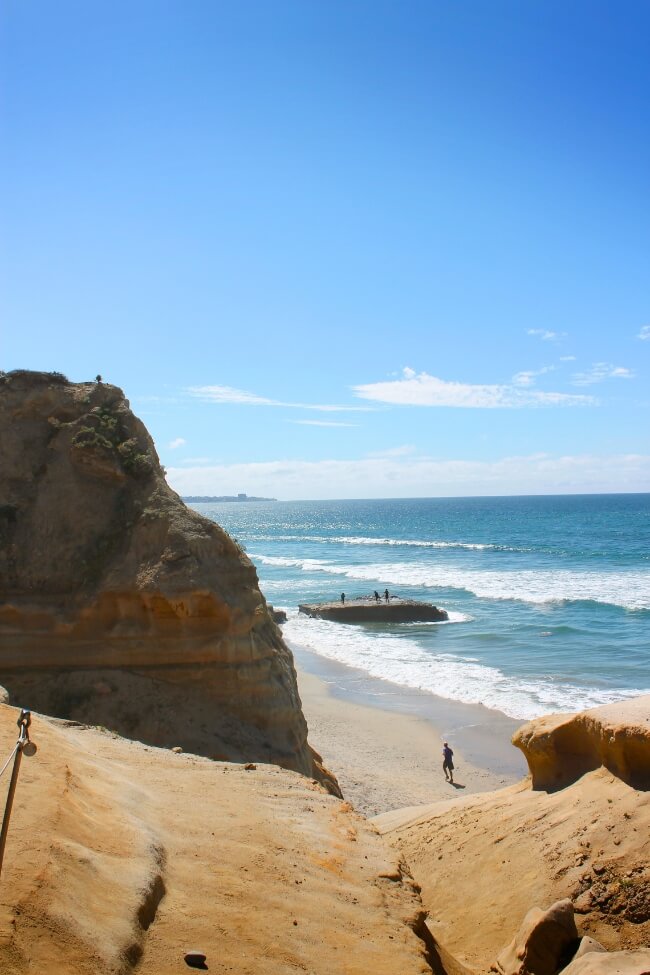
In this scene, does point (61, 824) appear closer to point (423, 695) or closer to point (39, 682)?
point (39, 682)

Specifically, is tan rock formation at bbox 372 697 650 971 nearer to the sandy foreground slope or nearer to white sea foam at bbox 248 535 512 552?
the sandy foreground slope

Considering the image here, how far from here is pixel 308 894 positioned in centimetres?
592

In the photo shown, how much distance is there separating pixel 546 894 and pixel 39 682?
24.8 feet

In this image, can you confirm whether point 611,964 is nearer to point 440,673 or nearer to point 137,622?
point 137,622

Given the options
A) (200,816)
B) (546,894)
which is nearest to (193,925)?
(200,816)

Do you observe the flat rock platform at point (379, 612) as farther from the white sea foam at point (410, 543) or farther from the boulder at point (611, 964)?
the white sea foam at point (410, 543)

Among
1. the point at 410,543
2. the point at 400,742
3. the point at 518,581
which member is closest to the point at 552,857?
the point at 400,742

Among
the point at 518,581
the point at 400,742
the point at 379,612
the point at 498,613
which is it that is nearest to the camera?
the point at 400,742

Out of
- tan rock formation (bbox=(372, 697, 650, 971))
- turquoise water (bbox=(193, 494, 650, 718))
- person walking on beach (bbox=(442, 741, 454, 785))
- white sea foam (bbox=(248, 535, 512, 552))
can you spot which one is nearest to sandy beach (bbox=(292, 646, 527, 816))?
person walking on beach (bbox=(442, 741, 454, 785))

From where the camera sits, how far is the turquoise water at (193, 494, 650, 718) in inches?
1094

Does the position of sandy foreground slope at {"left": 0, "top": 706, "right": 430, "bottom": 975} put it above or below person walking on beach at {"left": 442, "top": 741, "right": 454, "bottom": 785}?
above

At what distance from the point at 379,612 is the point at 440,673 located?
13099mm

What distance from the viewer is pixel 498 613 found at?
42469 mm

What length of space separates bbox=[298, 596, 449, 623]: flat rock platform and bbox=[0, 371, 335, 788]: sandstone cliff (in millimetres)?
29276
